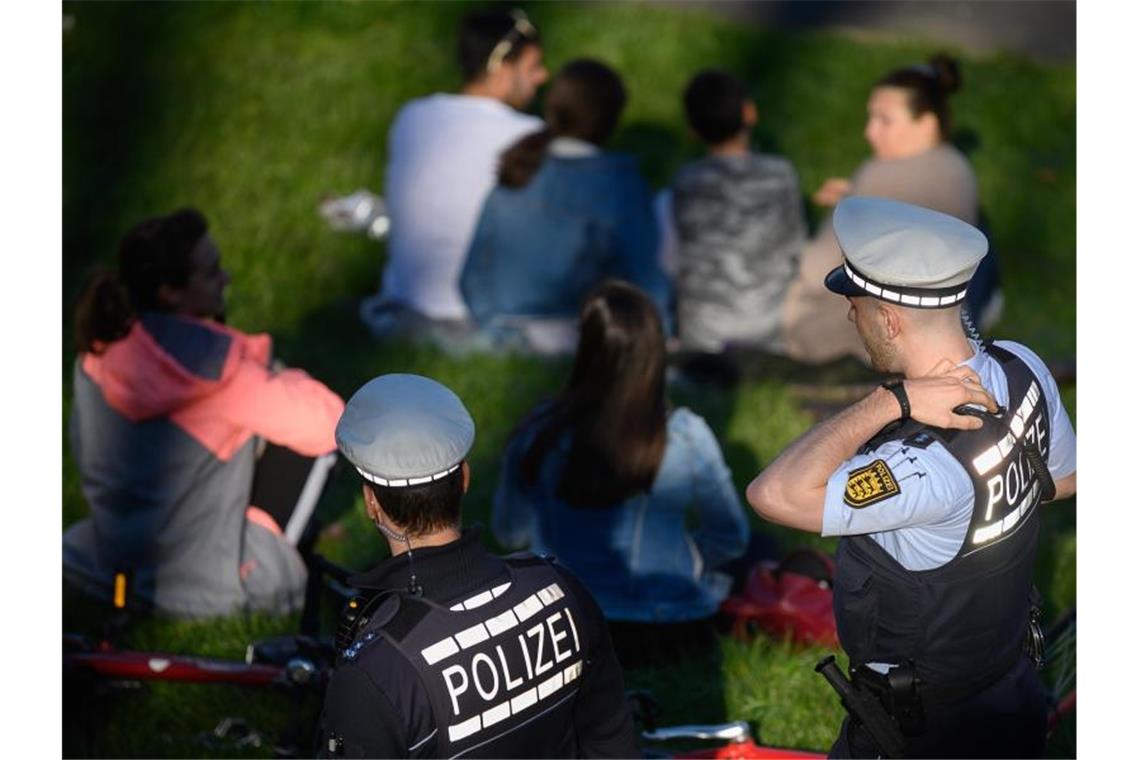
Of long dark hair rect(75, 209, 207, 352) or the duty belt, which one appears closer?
the duty belt

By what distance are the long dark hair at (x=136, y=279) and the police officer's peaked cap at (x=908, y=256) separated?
99.8 inches

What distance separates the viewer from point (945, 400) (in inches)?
123

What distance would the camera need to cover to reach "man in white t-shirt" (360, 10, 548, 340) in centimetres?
734

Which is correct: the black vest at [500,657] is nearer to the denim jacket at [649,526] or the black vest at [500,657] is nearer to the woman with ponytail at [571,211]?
the denim jacket at [649,526]

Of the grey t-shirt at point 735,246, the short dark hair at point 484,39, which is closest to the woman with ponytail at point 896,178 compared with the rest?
the grey t-shirt at point 735,246

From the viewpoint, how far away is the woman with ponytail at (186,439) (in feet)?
16.7

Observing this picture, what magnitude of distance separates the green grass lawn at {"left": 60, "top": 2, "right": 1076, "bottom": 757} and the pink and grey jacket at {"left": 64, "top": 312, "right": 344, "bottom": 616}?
2.24 feet

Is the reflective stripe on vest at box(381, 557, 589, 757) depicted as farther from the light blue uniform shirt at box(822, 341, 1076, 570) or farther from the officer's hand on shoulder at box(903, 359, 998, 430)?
the officer's hand on shoulder at box(903, 359, 998, 430)

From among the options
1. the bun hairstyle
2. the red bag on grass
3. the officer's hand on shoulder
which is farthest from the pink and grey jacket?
the bun hairstyle

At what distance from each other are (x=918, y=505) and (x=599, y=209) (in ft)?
13.1

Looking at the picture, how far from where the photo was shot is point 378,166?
29.6ft

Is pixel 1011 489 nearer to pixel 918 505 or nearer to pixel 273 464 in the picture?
pixel 918 505

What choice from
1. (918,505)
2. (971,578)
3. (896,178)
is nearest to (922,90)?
(896,178)

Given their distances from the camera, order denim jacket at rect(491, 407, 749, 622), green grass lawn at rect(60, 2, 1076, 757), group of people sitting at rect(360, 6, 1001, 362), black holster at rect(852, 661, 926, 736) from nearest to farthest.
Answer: black holster at rect(852, 661, 926, 736) → denim jacket at rect(491, 407, 749, 622) → group of people sitting at rect(360, 6, 1001, 362) → green grass lawn at rect(60, 2, 1076, 757)
